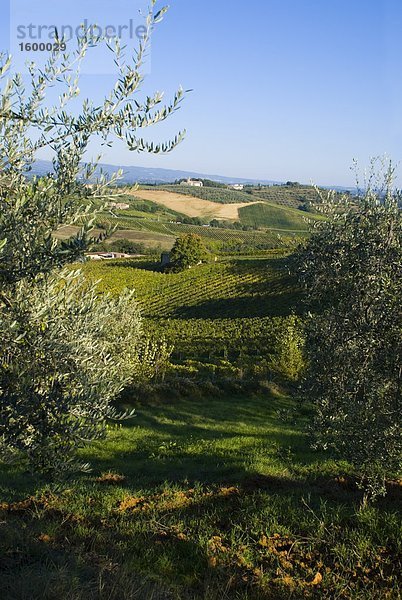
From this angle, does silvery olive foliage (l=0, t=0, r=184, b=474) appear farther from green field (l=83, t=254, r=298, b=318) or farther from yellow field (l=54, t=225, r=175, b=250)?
yellow field (l=54, t=225, r=175, b=250)

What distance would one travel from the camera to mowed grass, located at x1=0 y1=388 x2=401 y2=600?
7617 mm

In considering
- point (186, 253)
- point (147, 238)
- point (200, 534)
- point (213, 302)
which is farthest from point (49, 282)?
point (147, 238)

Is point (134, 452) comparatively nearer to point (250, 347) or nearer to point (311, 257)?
point (311, 257)

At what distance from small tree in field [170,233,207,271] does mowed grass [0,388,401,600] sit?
101m

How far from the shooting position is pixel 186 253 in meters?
116

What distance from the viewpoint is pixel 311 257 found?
11148 millimetres

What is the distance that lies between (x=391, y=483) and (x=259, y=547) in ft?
17.3

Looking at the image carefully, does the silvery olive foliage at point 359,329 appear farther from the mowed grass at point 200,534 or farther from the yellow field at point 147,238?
the yellow field at point 147,238

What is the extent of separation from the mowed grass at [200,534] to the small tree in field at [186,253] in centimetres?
10123

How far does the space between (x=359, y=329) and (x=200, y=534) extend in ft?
18.3

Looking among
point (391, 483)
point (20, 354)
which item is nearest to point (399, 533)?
point (391, 483)

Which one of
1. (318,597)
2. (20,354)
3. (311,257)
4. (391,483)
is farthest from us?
(391,483)

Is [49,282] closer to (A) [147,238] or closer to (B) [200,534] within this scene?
(B) [200,534]

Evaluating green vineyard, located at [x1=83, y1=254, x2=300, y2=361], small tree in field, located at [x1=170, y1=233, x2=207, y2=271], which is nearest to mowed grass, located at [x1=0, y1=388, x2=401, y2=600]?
green vineyard, located at [x1=83, y1=254, x2=300, y2=361]
